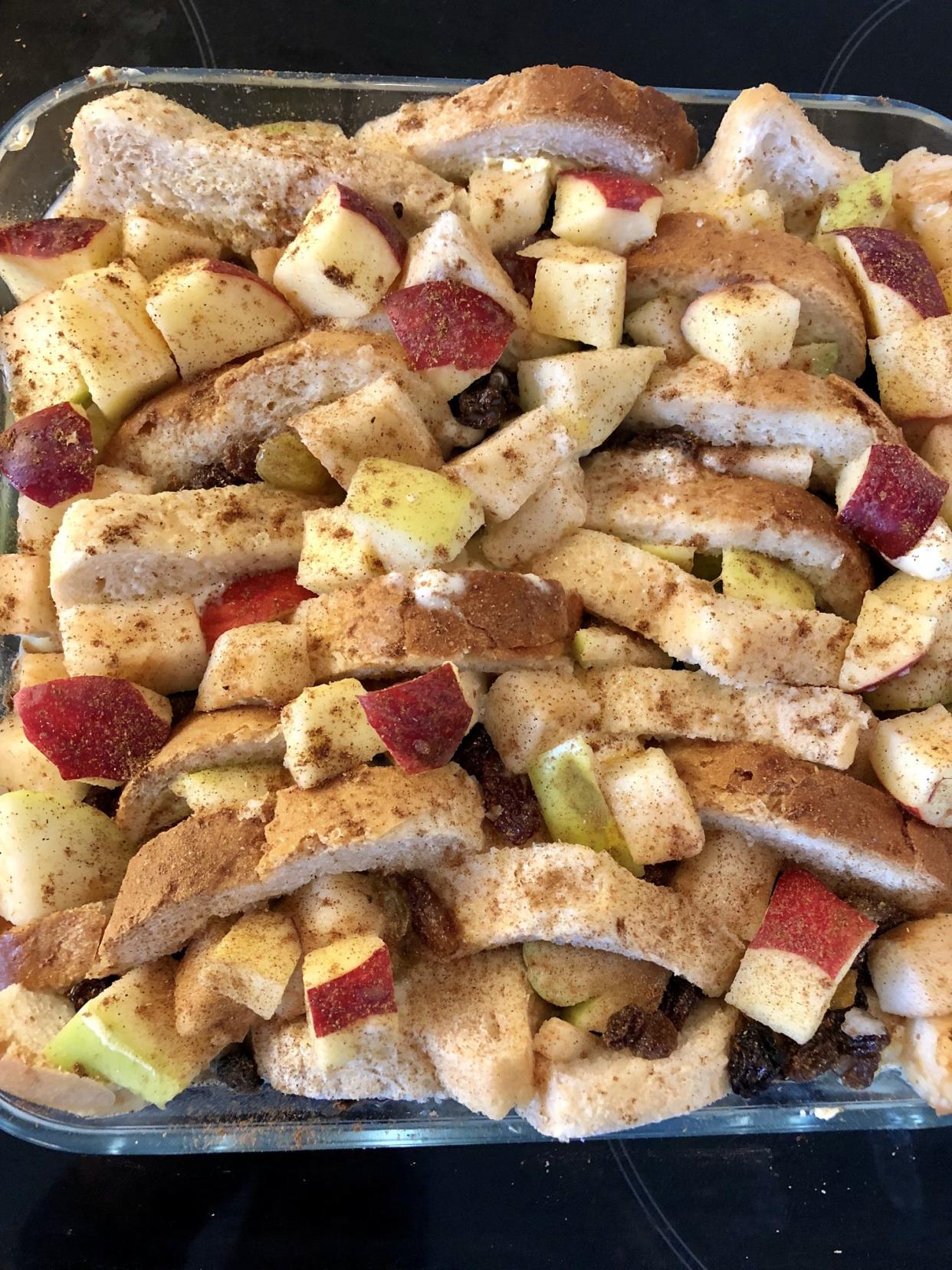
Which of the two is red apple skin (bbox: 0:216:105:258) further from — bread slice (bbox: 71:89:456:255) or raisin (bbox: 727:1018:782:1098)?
raisin (bbox: 727:1018:782:1098)

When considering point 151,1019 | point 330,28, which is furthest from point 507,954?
point 330,28

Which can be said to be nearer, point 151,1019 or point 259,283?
point 151,1019

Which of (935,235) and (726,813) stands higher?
(935,235)

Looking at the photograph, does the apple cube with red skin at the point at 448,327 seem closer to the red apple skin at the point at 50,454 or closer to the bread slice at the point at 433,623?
the bread slice at the point at 433,623

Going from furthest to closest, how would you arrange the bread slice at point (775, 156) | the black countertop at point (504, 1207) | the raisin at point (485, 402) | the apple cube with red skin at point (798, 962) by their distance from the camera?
the black countertop at point (504, 1207), the bread slice at point (775, 156), the raisin at point (485, 402), the apple cube with red skin at point (798, 962)

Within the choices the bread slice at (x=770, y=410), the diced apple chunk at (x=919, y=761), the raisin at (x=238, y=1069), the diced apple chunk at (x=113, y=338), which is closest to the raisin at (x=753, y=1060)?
the diced apple chunk at (x=919, y=761)

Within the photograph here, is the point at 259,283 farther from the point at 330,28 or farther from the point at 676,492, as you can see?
the point at 330,28

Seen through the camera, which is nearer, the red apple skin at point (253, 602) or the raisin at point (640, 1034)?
the raisin at point (640, 1034)
